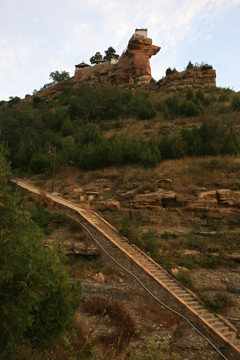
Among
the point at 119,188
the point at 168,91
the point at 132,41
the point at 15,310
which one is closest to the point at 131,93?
the point at 168,91

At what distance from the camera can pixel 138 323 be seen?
707cm

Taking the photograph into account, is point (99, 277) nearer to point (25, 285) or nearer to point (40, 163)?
point (25, 285)

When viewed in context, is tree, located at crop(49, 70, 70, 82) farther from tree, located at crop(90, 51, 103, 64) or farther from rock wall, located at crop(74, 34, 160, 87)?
rock wall, located at crop(74, 34, 160, 87)

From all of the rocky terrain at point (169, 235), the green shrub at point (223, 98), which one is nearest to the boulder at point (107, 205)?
the rocky terrain at point (169, 235)

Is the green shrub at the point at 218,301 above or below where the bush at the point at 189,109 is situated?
below

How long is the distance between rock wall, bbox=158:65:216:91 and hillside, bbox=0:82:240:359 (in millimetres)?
2105

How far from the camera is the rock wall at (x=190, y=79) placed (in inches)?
1190

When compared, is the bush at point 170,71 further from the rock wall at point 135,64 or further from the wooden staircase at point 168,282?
the wooden staircase at point 168,282

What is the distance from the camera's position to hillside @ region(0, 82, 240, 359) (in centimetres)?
966

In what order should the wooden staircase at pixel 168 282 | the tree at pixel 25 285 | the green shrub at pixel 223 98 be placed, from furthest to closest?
the green shrub at pixel 223 98
the wooden staircase at pixel 168 282
the tree at pixel 25 285

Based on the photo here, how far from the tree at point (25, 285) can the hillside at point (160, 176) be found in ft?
9.60

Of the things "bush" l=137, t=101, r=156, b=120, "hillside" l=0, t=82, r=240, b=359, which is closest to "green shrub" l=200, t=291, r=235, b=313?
"hillside" l=0, t=82, r=240, b=359

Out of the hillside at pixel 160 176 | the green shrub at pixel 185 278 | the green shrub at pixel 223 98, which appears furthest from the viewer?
the green shrub at pixel 223 98

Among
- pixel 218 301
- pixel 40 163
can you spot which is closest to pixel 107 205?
pixel 218 301
